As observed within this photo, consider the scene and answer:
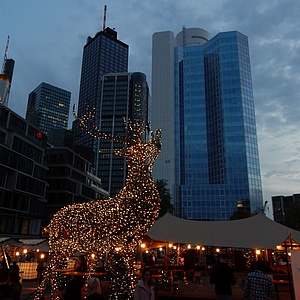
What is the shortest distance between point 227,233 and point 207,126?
69.6 meters

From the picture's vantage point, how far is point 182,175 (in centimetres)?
7575

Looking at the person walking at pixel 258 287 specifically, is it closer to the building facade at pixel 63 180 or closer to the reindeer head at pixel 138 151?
the reindeer head at pixel 138 151

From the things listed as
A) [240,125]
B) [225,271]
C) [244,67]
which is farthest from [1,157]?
[244,67]

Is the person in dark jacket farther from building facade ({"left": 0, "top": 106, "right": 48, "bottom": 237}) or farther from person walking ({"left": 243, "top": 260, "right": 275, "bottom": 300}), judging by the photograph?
building facade ({"left": 0, "top": 106, "right": 48, "bottom": 237})

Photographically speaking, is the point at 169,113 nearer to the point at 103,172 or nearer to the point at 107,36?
the point at 103,172

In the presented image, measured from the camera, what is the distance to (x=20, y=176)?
40781mm

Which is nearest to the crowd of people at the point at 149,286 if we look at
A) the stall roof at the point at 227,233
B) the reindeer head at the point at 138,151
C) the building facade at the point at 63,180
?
the stall roof at the point at 227,233

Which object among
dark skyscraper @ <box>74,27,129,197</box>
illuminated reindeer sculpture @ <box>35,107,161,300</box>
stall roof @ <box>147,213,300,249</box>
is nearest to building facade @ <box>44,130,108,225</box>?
stall roof @ <box>147,213,300,249</box>

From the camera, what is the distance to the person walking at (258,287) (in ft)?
15.7

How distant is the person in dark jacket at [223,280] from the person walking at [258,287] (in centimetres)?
95

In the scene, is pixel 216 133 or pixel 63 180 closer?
pixel 63 180

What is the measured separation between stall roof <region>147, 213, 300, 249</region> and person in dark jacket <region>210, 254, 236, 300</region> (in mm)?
2259

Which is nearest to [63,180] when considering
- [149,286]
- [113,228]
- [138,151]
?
[138,151]

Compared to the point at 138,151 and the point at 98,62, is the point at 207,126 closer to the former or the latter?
the point at 138,151
